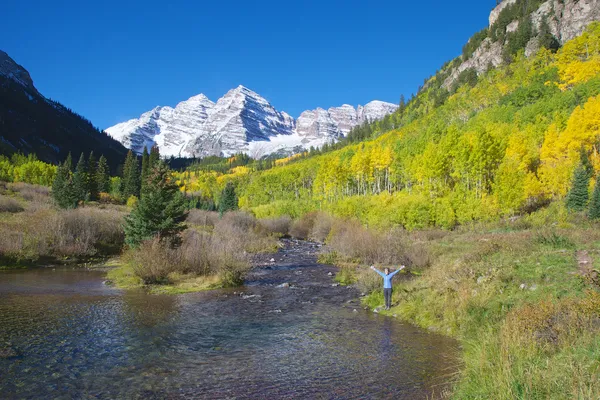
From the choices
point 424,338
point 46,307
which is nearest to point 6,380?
point 46,307

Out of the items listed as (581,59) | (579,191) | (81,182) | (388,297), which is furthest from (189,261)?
(581,59)

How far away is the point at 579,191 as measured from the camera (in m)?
46.4

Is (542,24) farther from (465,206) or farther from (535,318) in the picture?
(535,318)

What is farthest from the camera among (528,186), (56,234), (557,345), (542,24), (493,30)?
(493,30)

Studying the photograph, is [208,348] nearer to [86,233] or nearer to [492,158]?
[86,233]

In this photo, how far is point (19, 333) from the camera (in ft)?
46.4

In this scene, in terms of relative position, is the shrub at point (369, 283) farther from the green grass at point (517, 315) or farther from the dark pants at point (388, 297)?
the dark pants at point (388, 297)

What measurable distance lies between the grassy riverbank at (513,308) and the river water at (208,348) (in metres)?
1.34

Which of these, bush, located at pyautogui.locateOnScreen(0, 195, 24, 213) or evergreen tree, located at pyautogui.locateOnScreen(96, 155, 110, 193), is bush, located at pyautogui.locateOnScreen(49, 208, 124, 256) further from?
evergreen tree, located at pyautogui.locateOnScreen(96, 155, 110, 193)

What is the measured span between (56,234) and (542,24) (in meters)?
133

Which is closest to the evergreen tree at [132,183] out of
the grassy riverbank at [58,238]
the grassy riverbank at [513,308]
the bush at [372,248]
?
the grassy riverbank at [58,238]

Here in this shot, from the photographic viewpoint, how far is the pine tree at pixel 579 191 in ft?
150

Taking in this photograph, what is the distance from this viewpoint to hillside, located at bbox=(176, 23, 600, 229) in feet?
171

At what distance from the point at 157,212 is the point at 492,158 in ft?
148
